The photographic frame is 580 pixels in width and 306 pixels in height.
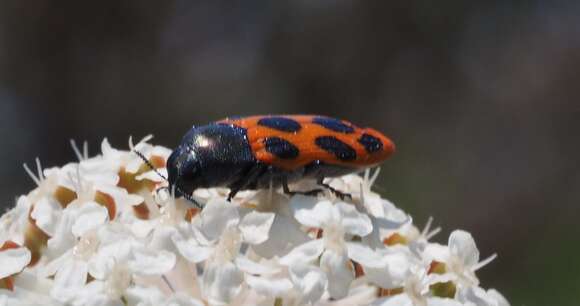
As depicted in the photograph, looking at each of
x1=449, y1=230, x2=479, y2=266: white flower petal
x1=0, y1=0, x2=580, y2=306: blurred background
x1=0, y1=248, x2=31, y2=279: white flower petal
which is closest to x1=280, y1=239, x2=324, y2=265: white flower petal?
x1=449, y1=230, x2=479, y2=266: white flower petal

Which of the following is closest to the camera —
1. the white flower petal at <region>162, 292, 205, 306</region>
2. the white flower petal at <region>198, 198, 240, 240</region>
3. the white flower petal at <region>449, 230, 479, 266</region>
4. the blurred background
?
the white flower petal at <region>162, 292, 205, 306</region>

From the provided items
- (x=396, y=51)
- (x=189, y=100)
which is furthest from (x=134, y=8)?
(x=396, y=51)

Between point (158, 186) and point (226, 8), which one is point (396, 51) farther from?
point (158, 186)

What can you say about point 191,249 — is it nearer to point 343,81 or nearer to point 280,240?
point 280,240

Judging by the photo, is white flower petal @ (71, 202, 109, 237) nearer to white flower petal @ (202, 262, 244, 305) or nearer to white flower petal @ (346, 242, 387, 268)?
white flower petal @ (202, 262, 244, 305)

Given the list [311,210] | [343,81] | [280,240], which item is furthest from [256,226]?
[343,81]

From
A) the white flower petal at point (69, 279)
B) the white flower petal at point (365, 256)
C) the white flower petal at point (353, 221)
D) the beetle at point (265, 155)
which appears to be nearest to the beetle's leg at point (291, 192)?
the beetle at point (265, 155)
